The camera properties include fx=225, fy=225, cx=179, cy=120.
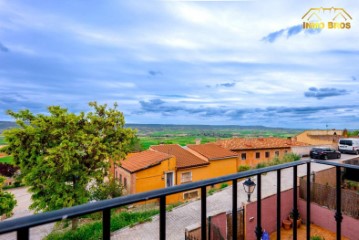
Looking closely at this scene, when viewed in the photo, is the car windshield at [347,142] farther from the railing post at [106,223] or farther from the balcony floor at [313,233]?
the railing post at [106,223]

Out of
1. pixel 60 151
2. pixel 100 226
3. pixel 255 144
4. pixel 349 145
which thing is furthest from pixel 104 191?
pixel 349 145

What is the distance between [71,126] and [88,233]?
5402mm

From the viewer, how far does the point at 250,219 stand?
9672mm

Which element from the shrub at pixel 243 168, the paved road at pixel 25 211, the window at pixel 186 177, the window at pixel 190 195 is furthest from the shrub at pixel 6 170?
the shrub at pixel 243 168

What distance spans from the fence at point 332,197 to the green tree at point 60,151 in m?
10.3

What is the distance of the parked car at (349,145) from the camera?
2045 centimetres

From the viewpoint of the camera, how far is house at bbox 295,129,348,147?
86.7ft

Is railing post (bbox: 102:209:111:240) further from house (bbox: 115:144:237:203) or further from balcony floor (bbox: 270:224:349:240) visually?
house (bbox: 115:144:237:203)

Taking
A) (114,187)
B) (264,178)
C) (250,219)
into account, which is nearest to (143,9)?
(250,219)

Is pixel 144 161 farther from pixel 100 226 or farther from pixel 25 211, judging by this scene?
pixel 25 211

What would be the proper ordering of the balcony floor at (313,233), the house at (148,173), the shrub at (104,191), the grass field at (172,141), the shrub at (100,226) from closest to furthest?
the balcony floor at (313,233) → the shrub at (100,226) → the shrub at (104,191) → the house at (148,173) → the grass field at (172,141)

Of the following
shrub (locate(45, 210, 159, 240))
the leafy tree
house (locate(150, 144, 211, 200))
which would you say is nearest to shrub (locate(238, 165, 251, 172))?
house (locate(150, 144, 211, 200))

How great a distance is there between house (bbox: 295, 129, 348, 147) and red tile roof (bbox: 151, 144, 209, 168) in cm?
1681

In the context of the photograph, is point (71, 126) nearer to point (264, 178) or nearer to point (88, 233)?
point (88, 233)
